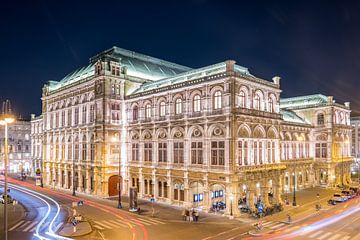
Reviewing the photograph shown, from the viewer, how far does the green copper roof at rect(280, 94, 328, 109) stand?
74438mm

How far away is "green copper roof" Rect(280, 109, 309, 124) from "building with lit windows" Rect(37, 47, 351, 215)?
506mm

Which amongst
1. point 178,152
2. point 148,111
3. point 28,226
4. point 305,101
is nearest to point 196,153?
point 178,152

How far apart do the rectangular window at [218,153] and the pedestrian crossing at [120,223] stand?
37.6ft

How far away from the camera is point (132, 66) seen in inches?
2574

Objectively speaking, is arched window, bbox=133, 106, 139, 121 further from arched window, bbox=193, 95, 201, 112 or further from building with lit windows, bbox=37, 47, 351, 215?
arched window, bbox=193, 95, 201, 112

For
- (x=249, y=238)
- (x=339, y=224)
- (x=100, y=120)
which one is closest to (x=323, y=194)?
(x=339, y=224)

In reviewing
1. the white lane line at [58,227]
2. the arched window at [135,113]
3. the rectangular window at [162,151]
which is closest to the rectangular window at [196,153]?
the rectangular window at [162,151]

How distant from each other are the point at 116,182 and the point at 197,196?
735 inches

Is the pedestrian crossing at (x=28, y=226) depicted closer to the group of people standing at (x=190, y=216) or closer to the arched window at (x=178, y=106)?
the group of people standing at (x=190, y=216)

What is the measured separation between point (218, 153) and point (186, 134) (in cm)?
671

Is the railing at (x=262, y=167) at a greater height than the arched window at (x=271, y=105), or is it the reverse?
the arched window at (x=271, y=105)

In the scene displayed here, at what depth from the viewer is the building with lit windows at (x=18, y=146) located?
110 meters

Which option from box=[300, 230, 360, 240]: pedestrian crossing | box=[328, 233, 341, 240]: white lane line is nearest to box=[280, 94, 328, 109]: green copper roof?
box=[300, 230, 360, 240]: pedestrian crossing

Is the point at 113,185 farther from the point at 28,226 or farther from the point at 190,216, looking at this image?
the point at 190,216
